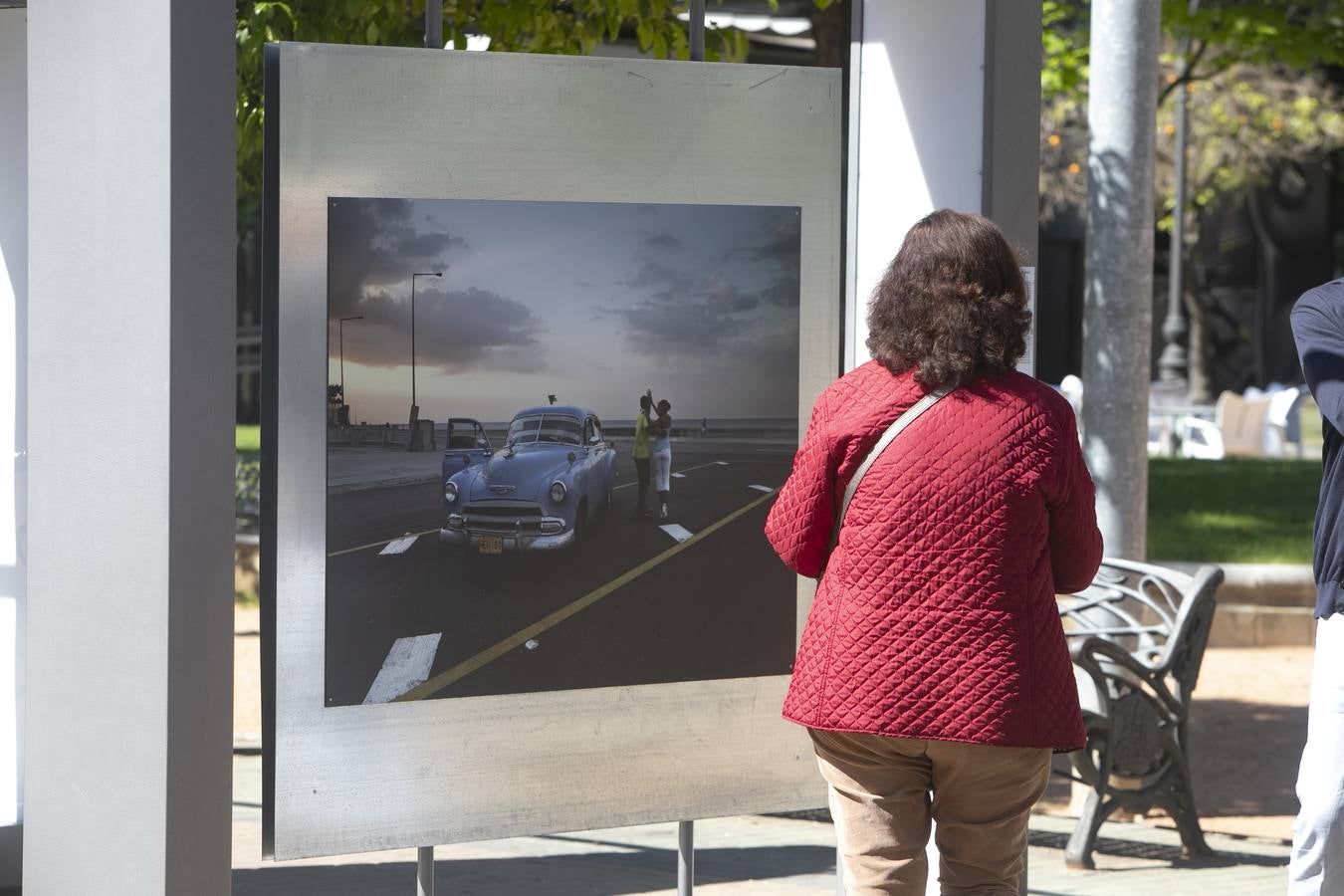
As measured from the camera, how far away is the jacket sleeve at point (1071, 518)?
Result: 3.03 m

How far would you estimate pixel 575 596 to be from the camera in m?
3.72

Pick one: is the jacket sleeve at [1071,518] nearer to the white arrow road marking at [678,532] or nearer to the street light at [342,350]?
the white arrow road marking at [678,532]

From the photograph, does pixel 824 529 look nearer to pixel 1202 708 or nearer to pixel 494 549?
pixel 494 549

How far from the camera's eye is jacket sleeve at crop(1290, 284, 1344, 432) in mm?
3516

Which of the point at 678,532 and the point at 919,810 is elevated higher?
the point at 678,532

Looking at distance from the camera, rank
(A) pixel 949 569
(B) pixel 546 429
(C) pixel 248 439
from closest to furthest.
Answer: (A) pixel 949 569 → (B) pixel 546 429 → (C) pixel 248 439

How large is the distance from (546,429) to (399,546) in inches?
16.8

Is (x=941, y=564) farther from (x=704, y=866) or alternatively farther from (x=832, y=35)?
(x=832, y=35)

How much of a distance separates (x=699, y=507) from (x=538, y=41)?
9.04 feet

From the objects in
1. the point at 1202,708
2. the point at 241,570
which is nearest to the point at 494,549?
the point at 1202,708

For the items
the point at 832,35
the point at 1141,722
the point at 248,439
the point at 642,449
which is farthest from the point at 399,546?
the point at 248,439

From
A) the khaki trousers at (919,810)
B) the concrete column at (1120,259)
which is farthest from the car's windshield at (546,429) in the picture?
the concrete column at (1120,259)

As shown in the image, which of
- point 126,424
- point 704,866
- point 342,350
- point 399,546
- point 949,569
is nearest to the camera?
point 949,569

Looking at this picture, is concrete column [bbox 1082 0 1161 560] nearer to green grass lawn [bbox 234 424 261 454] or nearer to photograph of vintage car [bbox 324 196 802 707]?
photograph of vintage car [bbox 324 196 802 707]
